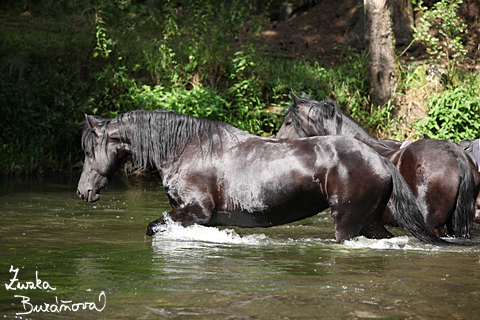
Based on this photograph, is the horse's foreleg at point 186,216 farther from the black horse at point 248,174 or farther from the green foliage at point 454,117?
the green foliage at point 454,117

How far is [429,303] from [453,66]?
11115 millimetres

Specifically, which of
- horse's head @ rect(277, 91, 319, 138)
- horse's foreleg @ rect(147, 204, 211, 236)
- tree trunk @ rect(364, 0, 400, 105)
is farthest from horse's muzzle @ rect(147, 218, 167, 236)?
tree trunk @ rect(364, 0, 400, 105)

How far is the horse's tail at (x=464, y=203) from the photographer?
5.92m

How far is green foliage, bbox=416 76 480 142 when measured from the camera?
12.1 meters

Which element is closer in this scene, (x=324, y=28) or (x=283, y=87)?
(x=283, y=87)

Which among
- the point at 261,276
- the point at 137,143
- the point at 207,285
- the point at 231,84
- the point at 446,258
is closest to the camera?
the point at 207,285

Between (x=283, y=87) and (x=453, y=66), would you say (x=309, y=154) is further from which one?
(x=453, y=66)

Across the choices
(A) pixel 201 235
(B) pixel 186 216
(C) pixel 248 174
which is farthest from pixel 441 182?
(B) pixel 186 216

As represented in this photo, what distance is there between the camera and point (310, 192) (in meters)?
5.14

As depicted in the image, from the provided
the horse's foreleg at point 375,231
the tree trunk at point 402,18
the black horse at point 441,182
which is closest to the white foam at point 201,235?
the horse's foreleg at point 375,231

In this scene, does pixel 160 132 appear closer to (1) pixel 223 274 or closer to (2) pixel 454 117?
(1) pixel 223 274

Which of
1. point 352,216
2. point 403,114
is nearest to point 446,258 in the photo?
point 352,216

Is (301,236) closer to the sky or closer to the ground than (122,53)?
closer to the ground

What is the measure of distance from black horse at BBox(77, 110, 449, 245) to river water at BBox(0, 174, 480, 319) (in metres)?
0.27
